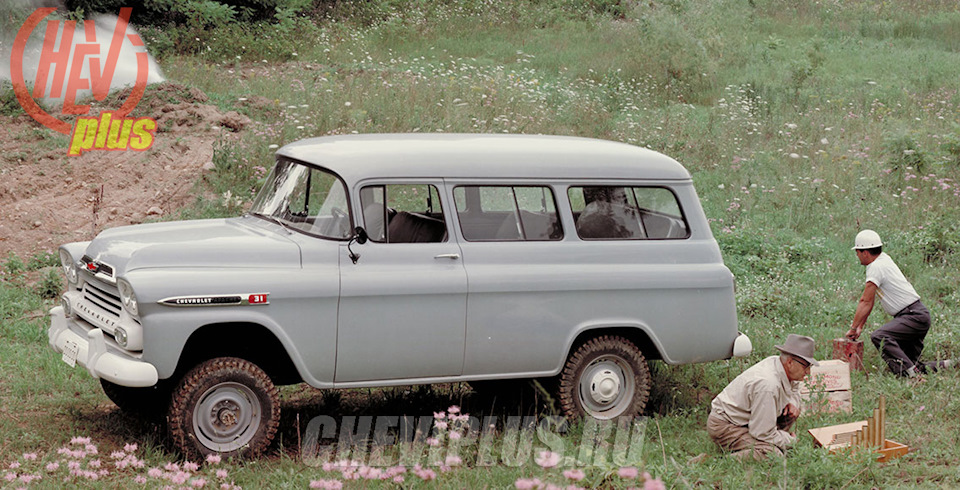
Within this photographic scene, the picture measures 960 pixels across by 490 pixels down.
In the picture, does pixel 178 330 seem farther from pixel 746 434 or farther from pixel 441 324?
pixel 746 434

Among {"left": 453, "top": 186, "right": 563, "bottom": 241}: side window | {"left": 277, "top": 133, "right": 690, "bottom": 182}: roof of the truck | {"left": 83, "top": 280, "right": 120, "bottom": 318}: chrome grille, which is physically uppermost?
{"left": 277, "top": 133, "right": 690, "bottom": 182}: roof of the truck

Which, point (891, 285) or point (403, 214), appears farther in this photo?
point (891, 285)

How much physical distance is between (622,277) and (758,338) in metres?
2.55

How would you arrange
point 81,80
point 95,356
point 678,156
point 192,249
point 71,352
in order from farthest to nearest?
1. point 81,80
2. point 678,156
3. point 71,352
4. point 192,249
5. point 95,356

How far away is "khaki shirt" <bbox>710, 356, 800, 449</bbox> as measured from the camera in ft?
21.2

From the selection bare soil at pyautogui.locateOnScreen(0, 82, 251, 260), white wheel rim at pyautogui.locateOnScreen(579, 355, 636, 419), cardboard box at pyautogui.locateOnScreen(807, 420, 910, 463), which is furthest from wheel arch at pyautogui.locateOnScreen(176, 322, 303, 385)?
bare soil at pyautogui.locateOnScreen(0, 82, 251, 260)

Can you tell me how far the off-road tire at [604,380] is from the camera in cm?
711

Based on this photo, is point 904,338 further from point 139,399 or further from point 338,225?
point 139,399

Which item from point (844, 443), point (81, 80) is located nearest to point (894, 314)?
point (844, 443)

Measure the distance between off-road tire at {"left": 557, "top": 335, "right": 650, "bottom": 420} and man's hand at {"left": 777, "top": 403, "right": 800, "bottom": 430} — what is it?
1.00m

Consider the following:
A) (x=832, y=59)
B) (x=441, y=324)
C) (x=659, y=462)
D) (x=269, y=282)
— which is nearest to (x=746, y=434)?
(x=659, y=462)

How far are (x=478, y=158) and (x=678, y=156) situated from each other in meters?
8.60

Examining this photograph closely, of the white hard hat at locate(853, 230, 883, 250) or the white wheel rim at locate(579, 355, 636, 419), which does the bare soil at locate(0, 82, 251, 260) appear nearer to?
the white wheel rim at locate(579, 355, 636, 419)

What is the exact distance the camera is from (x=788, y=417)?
22.0 ft
